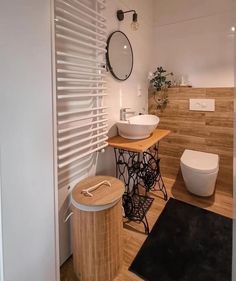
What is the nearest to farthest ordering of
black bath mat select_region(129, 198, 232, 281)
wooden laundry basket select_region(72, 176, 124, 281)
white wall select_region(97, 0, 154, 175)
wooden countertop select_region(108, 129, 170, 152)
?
wooden laundry basket select_region(72, 176, 124, 281) < black bath mat select_region(129, 198, 232, 281) < wooden countertop select_region(108, 129, 170, 152) < white wall select_region(97, 0, 154, 175)

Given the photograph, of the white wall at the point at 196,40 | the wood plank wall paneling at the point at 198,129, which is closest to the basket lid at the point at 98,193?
the wood plank wall paneling at the point at 198,129

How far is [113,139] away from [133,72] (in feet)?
3.07

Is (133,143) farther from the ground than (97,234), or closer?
farther from the ground

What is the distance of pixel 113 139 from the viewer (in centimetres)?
196

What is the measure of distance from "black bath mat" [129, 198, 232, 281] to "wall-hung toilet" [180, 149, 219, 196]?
29 centimetres

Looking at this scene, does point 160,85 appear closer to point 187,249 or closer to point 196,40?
point 196,40

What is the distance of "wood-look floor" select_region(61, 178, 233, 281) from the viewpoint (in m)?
1.43

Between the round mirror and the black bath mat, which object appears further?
the round mirror

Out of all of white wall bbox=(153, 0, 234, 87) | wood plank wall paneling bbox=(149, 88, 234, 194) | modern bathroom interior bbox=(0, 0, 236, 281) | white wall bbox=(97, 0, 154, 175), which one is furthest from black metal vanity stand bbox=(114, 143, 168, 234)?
white wall bbox=(153, 0, 234, 87)

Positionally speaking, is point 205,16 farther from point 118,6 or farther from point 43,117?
point 43,117

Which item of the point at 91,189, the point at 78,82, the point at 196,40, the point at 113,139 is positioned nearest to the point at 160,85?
the point at 196,40

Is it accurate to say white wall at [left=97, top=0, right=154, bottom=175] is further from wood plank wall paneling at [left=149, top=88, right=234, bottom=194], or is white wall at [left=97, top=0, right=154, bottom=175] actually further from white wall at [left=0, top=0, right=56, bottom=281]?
white wall at [left=0, top=0, right=56, bottom=281]

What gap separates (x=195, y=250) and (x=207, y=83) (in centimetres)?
198

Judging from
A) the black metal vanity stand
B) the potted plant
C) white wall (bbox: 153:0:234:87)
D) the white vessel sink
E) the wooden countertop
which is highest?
white wall (bbox: 153:0:234:87)
